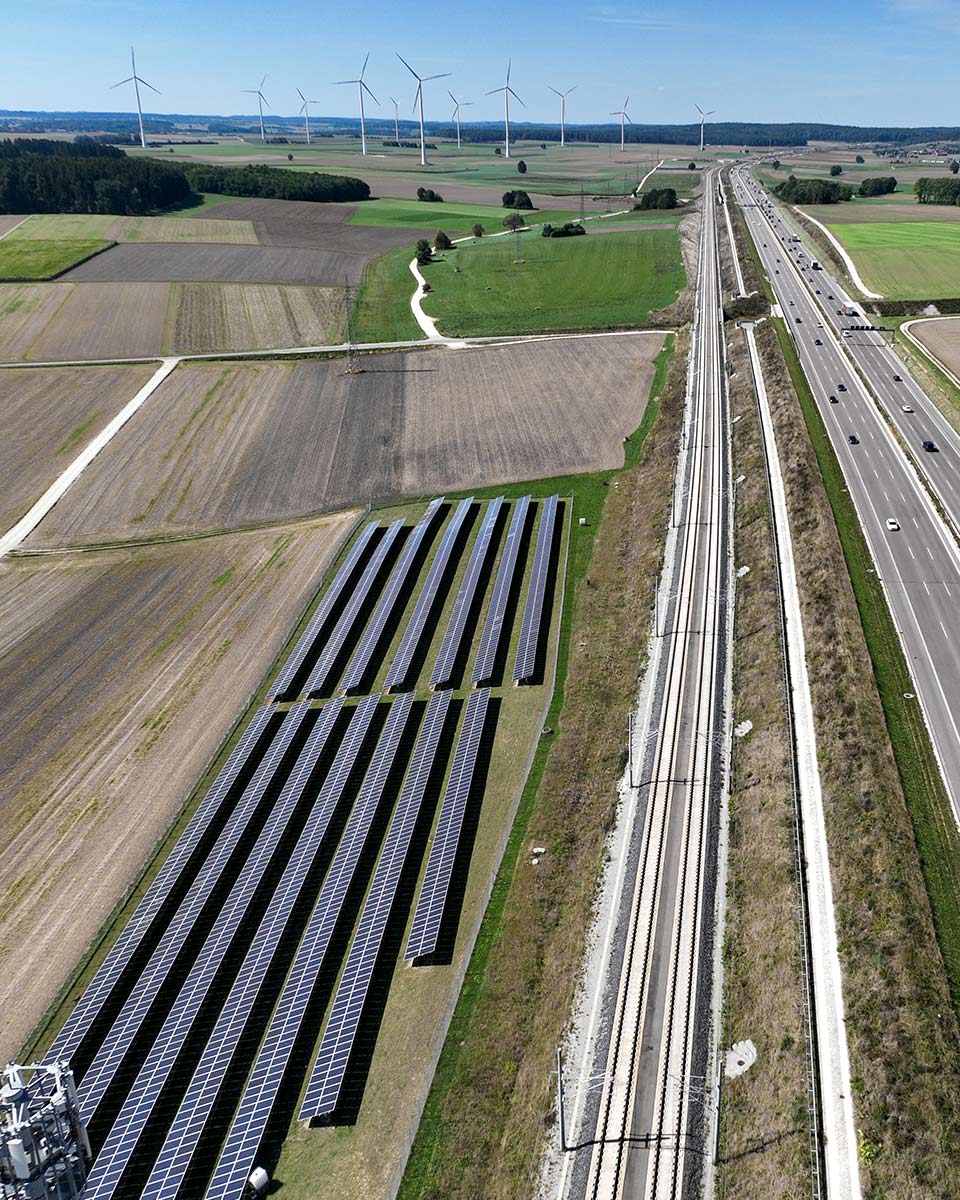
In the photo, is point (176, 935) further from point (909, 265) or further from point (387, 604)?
point (909, 265)

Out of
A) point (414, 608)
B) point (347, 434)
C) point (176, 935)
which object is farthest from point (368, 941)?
point (347, 434)

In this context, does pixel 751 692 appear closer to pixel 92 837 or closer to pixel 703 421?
pixel 92 837

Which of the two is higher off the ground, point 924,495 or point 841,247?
point 841,247

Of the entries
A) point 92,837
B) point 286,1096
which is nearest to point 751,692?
point 286,1096

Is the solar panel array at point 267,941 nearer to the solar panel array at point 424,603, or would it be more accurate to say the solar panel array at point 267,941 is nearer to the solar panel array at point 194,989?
the solar panel array at point 194,989

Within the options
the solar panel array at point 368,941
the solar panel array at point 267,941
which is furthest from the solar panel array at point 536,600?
the solar panel array at point 267,941

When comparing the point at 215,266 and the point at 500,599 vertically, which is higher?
the point at 215,266

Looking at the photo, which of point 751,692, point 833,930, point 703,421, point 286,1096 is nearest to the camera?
point 286,1096

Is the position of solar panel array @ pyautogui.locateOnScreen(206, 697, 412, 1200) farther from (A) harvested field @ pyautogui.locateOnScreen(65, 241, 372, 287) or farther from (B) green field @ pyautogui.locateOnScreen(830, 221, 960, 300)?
(B) green field @ pyautogui.locateOnScreen(830, 221, 960, 300)
